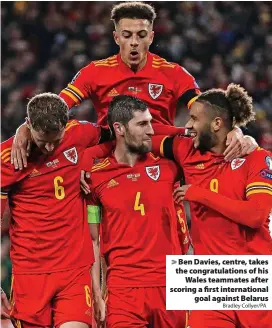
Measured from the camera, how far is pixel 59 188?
5363mm

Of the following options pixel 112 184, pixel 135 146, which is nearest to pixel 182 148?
pixel 135 146

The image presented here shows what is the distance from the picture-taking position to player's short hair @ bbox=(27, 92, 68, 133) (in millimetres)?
5109

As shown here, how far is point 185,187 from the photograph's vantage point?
203 inches

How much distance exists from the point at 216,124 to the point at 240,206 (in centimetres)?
61

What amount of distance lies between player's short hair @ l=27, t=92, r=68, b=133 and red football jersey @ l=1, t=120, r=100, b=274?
10.2 inches

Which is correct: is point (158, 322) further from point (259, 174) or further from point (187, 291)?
point (259, 174)

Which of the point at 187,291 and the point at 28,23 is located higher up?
the point at 28,23

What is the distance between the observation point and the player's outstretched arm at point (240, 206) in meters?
4.94

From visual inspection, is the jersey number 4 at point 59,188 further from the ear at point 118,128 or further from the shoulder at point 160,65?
the shoulder at point 160,65

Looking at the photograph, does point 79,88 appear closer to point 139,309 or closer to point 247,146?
point 247,146

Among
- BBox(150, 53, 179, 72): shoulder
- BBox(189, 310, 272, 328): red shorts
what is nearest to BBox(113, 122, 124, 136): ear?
BBox(150, 53, 179, 72): shoulder

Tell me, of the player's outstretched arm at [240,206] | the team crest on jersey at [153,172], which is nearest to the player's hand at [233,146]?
the player's outstretched arm at [240,206]

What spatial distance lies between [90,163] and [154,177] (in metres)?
0.44

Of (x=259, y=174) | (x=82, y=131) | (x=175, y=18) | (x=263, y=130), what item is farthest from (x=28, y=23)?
(x=259, y=174)
